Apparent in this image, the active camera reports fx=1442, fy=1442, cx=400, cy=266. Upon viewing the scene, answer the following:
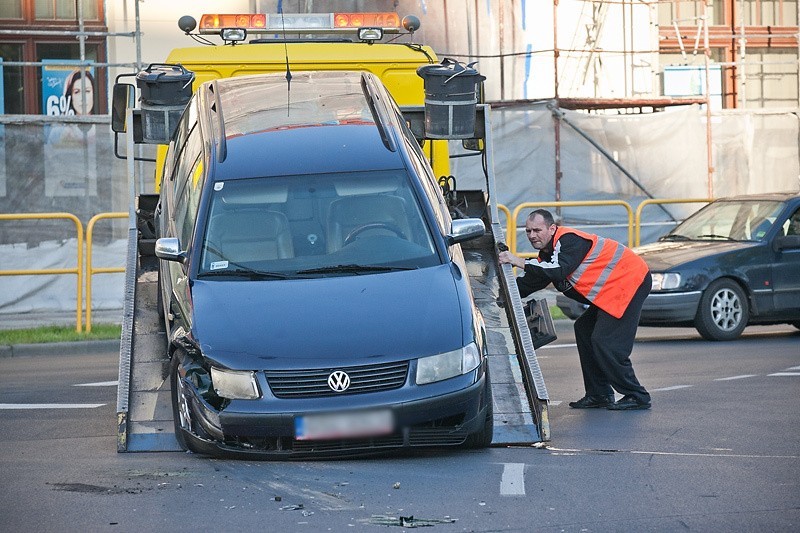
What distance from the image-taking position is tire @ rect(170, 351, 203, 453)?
7.69 meters

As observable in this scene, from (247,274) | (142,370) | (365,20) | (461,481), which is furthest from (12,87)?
(461,481)

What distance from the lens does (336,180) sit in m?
8.55

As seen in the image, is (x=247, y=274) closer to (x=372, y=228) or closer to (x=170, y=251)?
(x=170, y=251)

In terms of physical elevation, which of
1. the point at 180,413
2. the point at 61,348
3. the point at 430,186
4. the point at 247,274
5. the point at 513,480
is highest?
the point at 430,186

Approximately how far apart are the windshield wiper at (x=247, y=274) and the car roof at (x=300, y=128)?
0.72 metres

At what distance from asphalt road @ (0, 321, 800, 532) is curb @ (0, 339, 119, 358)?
165 inches

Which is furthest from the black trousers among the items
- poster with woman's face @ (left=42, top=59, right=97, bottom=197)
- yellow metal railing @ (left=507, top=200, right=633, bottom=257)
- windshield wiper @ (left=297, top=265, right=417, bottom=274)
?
poster with woman's face @ (left=42, top=59, right=97, bottom=197)

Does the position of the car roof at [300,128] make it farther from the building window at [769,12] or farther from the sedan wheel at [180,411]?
the building window at [769,12]

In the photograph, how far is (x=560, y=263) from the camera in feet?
31.7

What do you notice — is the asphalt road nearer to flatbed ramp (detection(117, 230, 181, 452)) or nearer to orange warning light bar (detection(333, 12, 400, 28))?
flatbed ramp (detection(117, 230, 181, 452))

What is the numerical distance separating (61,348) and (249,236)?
690cm

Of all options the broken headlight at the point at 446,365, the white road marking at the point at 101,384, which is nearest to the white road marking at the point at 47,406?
the white road marking at the point at 101,384

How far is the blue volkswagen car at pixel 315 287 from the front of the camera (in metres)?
7.21

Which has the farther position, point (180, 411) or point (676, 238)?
point (676, 238)
